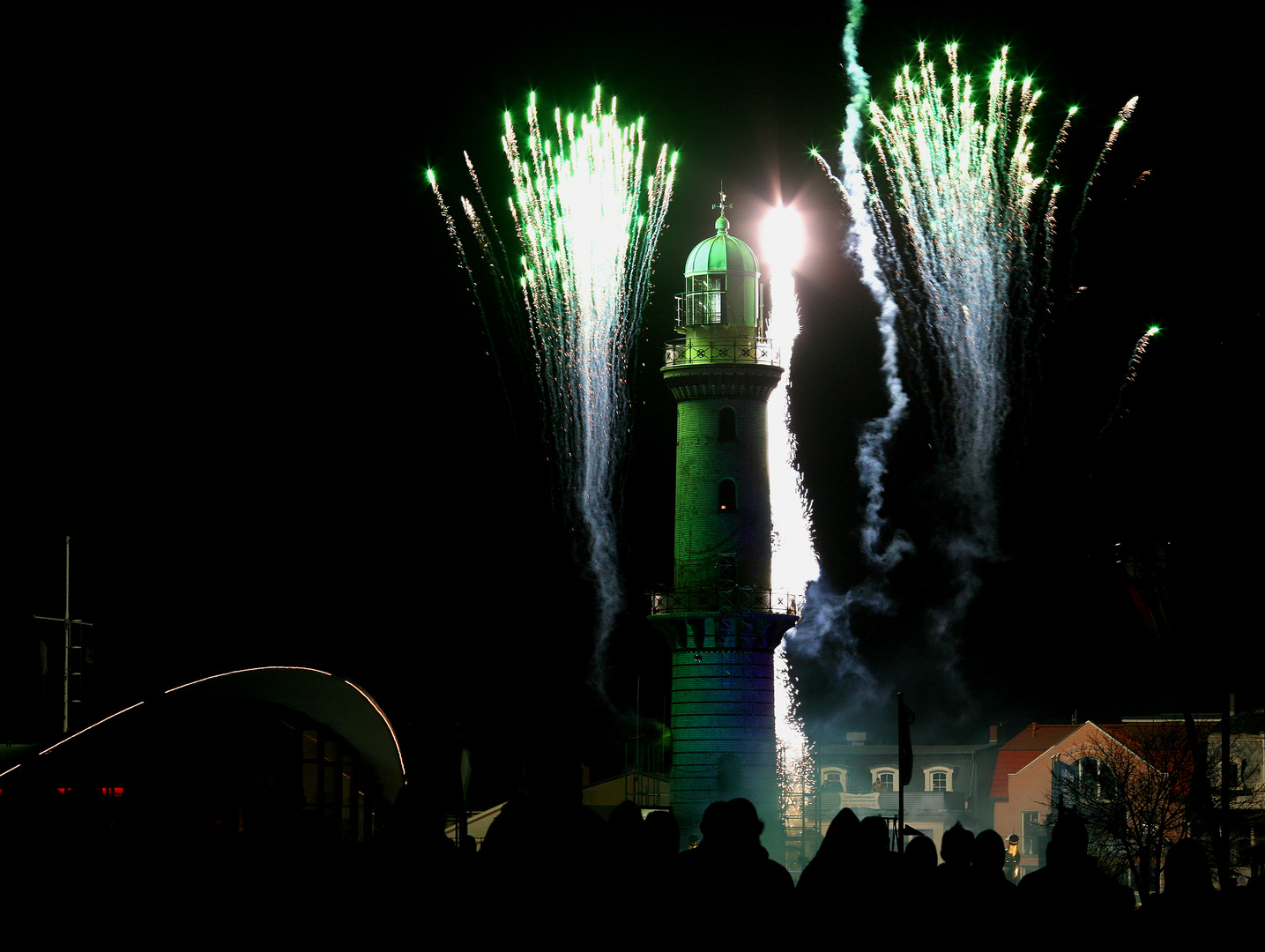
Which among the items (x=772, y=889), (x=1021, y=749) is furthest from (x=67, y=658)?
(x=1021, y=749)

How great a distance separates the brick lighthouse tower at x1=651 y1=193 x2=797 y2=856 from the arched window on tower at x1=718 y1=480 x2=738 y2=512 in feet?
0.10

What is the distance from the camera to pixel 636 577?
6756cm

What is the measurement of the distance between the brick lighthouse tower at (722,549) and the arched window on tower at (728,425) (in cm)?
3

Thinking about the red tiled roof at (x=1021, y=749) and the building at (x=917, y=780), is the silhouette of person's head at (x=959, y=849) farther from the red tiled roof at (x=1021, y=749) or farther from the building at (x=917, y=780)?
the building at (x=917, y=780)

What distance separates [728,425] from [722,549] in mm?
4473

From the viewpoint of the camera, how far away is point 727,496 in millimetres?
60188

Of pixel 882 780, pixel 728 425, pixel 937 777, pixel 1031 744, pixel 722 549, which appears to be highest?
pixel 728 425

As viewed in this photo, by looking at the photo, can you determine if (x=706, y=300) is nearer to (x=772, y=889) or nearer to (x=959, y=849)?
(x=959, y=849)

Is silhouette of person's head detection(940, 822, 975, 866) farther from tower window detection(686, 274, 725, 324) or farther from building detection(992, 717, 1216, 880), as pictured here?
tower window detection(686, 274, 725, 324)

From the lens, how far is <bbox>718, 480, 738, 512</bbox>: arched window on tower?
197 feet

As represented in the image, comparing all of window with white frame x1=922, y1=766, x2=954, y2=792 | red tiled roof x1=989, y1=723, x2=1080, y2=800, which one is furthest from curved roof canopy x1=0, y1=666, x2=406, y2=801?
window with white frame x1=922, y1=766, x2=954, y2=792

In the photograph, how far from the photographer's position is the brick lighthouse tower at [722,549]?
5800 centimetres

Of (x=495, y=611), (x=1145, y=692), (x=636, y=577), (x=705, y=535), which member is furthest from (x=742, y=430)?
(x=1145, y=692)

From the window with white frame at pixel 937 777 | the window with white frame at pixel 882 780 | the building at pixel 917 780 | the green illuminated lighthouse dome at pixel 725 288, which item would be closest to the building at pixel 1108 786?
the building at pixel 917 780
